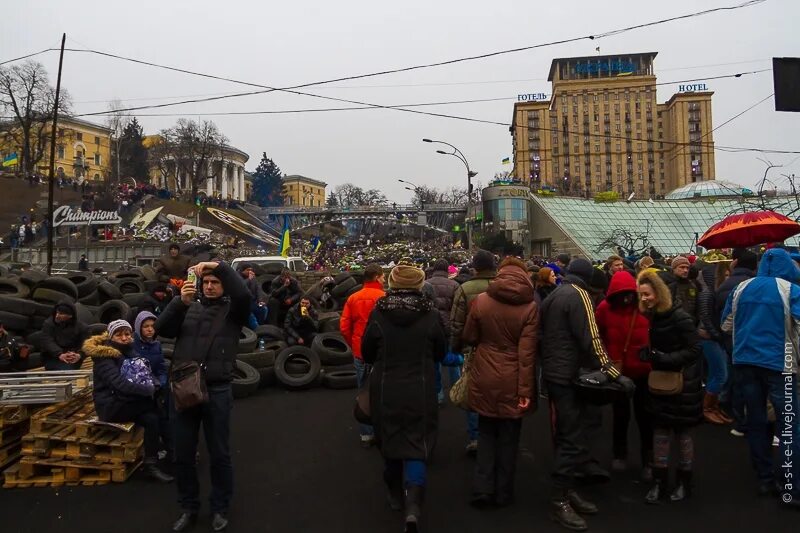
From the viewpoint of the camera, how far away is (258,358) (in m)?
8.99

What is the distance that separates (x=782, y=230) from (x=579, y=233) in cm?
4756

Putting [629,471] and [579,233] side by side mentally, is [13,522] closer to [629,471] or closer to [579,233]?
[629,471]

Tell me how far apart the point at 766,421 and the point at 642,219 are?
178 ft

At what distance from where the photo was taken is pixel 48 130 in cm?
6462

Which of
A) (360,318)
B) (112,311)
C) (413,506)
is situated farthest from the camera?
(112,311)

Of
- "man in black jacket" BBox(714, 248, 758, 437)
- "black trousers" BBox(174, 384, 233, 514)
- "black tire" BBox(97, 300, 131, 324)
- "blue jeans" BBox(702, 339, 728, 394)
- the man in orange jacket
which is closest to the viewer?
"black trousers" BBox(174, 384, 233, 514)

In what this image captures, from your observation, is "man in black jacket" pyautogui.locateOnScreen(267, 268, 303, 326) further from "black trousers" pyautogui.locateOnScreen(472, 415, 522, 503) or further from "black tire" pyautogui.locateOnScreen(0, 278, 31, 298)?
Answer: "black trousers" pyautogui.locateOnScreen(472, 415, 522, 503)

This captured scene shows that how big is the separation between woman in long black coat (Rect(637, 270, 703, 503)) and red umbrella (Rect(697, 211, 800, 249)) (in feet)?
12.1

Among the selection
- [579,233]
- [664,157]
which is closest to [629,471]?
[579,233]

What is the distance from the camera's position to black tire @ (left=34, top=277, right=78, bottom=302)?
10812mm

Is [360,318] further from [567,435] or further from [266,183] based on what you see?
[266,183]

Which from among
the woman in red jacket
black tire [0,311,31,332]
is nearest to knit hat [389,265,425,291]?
the woman in red jacket

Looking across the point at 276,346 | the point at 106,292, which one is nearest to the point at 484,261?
the point at 276,346

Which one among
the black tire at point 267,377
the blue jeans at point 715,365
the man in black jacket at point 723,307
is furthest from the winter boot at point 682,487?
the black tire at point 267,377
